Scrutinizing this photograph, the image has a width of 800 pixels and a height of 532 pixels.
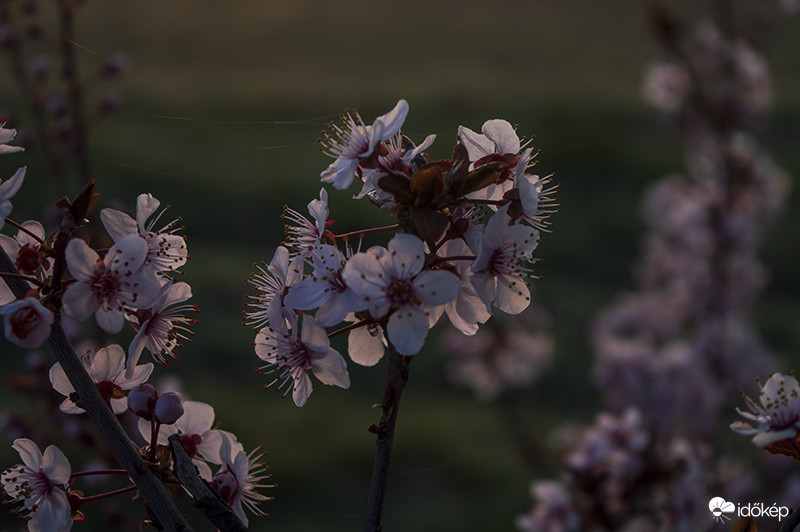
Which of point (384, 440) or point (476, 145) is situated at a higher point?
point (476, 145)

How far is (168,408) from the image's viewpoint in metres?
0.56

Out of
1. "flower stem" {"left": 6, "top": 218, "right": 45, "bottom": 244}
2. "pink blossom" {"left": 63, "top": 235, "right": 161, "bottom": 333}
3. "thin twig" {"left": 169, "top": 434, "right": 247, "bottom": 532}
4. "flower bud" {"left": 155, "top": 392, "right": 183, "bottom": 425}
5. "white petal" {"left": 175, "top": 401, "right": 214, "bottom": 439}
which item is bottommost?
"thin twig" {"left": 169, "top": 434, "right": 247, "bottom": 532}

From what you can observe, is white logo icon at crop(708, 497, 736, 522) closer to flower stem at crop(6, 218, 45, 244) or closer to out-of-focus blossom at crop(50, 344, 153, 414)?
out-of-focus blossom at crop(50, 344, 153, 414)

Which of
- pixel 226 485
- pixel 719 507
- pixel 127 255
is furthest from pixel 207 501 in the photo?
pixel 719 507

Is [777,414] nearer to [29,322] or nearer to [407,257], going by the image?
[407,257]

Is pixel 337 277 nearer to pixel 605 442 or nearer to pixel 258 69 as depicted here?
pixel 605 442

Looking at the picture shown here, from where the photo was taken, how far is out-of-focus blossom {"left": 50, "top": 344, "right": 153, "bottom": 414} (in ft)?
1.96

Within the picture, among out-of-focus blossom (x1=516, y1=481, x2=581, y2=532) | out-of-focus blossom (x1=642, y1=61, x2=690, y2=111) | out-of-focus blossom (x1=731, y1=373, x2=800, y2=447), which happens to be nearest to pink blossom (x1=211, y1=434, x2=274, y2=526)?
out-of-focus blossom (x1=731, y1=373, x2=800, y2=447)

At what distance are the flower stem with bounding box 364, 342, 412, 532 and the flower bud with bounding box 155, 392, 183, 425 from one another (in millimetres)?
146

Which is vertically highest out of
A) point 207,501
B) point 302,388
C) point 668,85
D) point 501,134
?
point 668,85

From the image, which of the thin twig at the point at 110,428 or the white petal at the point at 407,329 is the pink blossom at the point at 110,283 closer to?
the thin twig at the point at 110,428

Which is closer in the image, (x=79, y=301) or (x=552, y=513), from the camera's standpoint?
(x=79, y=301)

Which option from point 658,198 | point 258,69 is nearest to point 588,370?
point 658,198

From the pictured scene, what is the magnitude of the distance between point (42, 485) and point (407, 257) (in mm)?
332
